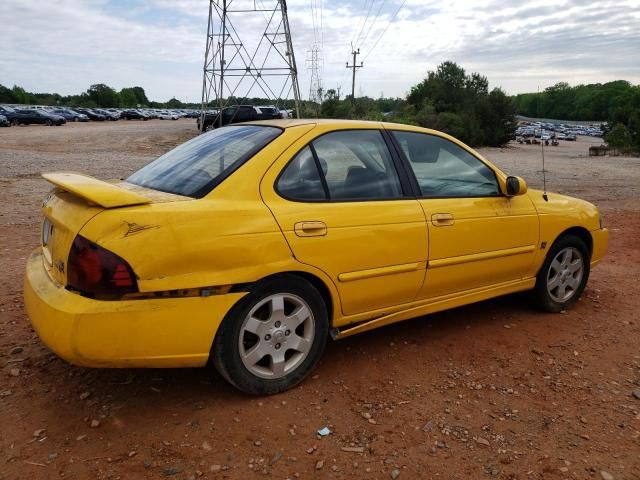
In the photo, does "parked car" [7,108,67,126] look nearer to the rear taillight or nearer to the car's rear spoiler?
the car's rear spoiler

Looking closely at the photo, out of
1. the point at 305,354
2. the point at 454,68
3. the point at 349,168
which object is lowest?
the point at 305,354

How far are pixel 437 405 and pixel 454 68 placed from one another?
198ft

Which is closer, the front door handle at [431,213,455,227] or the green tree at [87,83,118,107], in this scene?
the front door handle at [431,213,455,227]

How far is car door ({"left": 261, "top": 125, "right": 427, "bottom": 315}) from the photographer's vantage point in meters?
3.01

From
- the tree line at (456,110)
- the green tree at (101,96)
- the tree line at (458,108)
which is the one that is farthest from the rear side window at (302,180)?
the green tree at (101,96)

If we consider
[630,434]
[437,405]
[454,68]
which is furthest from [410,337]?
[454,68]

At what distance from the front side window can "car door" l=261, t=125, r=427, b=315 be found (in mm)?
186

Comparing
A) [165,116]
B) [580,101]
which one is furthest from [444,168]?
[580,101]

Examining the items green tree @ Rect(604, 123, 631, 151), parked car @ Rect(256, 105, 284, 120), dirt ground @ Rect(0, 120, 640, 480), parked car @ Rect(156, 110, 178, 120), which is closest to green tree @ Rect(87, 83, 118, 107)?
parked car @ Rect(156, 110, 178, 120)

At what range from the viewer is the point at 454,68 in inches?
2297

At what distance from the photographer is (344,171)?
3365 millimetres

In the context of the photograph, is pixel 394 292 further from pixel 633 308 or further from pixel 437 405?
pixel 633 308

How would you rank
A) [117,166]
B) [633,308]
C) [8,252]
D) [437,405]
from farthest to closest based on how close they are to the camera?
[117,166], [8,252], [633,308], [437,405]

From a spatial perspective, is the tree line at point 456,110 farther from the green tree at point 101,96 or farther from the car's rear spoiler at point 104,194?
the green tree at point 101,96
